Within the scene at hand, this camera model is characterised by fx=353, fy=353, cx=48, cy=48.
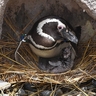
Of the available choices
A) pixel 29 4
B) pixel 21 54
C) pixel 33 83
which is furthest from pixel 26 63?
pixel 29 4

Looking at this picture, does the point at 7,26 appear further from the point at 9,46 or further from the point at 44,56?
the point at 44,56

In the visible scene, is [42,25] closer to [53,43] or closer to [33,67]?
[53,43]

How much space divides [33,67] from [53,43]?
22cm

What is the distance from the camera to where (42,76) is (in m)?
1.92

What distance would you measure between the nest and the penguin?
0.20ft

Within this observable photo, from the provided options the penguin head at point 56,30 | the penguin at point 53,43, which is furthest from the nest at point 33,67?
the penguin head at point 56,30

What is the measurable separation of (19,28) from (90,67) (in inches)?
21.3

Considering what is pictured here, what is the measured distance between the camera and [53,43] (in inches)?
75.2

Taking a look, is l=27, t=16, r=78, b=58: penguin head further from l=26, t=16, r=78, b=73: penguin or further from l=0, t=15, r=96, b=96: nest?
l=0, t=15, r=96, b=96: nest

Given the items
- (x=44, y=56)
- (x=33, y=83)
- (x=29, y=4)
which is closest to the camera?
(x=33, y=83)

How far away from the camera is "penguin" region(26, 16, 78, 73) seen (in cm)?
191

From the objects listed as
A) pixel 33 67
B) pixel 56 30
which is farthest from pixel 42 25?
pixel 33 67

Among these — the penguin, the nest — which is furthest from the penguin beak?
the nest

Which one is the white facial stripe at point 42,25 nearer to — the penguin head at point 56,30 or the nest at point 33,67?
the penguin head at point 56,30
